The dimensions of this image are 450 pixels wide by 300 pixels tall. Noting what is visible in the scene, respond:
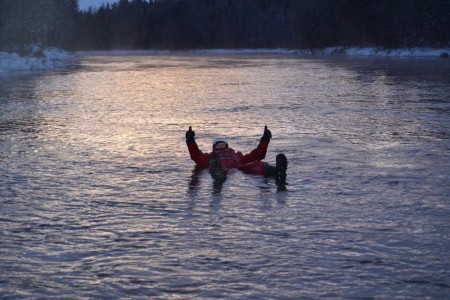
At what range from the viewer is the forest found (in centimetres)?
8400

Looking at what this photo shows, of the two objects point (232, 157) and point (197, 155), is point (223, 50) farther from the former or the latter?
point (232, 157)

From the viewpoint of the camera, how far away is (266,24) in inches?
5256

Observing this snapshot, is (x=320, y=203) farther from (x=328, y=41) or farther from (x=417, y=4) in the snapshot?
(x=328, y=41)

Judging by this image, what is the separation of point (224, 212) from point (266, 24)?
424ft

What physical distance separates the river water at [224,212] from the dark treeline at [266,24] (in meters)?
75.3

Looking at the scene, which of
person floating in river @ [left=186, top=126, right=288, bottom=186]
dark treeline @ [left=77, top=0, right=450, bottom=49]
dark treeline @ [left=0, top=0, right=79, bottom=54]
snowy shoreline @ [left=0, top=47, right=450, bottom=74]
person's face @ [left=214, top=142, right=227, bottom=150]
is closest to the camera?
person floating in river @ [left=186, top=126, right=288, bottom=186]

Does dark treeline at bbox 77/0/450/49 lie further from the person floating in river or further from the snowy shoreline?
the person floating in river

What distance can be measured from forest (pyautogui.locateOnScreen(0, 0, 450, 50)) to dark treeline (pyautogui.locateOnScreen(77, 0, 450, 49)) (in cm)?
14

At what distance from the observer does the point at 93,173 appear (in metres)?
10.6

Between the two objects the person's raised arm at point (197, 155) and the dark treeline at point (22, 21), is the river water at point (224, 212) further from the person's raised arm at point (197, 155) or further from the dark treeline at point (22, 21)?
the dark treeline at point (22, 21)

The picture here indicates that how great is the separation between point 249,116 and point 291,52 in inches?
3794

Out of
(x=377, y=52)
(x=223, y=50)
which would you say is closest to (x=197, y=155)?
(x=377, y=52)

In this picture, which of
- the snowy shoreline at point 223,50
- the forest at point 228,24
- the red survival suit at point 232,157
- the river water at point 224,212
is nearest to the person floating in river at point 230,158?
the red survival suit at point 232,157


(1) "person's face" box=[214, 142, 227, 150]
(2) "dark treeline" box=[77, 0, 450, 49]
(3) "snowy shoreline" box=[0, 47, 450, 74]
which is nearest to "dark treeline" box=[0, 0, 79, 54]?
(3) "snowy shoreline" box=[0, 47, 450, 74]
